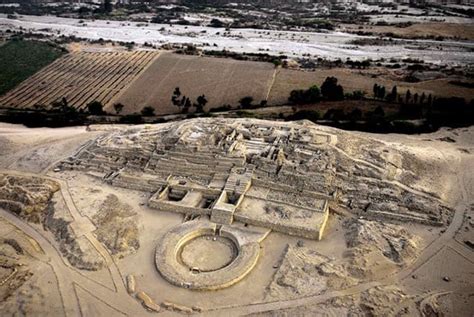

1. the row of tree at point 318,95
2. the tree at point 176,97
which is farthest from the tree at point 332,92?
the tree at point 176,97

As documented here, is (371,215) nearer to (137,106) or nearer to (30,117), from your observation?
(137,106)

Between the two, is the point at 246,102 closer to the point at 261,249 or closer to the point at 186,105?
the point at 186,105

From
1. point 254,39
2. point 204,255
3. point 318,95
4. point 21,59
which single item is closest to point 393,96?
point 318,95

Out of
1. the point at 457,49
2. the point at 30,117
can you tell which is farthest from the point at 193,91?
the point at 457,49

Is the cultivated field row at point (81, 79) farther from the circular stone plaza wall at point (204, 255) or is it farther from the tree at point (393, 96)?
the tree at point (393, 96)

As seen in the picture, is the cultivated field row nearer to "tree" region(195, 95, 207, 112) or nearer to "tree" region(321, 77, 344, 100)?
"tree" region(195, 95, 207, 112)

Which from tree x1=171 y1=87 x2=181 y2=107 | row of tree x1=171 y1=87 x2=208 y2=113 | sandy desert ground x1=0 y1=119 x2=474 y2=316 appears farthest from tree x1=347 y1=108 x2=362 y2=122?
tree x1=171 y1=87 x2=181 y2=107
